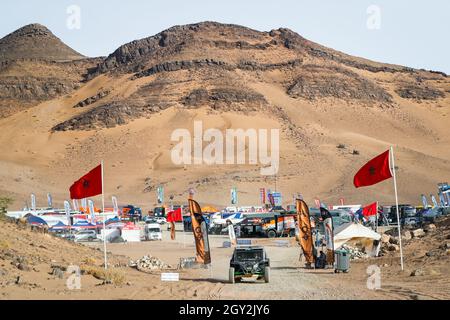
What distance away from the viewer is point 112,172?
10700cm

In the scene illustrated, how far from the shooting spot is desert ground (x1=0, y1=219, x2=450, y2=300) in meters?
18.3

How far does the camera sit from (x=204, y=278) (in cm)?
2462

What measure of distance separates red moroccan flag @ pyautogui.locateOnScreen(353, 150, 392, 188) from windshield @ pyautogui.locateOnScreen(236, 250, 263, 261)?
4.30 meters

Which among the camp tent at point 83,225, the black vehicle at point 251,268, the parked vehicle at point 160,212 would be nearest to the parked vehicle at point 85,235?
the camp tent at point 83,225

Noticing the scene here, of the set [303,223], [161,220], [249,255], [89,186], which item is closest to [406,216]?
[161,220]

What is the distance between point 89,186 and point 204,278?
15.9ft

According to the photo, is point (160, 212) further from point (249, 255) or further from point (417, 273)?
point (417, 273)

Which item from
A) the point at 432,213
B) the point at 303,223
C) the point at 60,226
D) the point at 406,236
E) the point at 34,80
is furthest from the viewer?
the point at 34,80

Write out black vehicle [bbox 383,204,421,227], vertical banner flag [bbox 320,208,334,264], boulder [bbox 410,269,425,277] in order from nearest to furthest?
1. boulder [bbox 410,269,425,277]
2. vertical banner flag [bbox 320,208,334,264]
3. black vehicle [bbox 383,204,421,227]

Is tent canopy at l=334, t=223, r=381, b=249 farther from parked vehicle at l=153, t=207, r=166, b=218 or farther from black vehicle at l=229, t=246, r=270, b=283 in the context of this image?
parked vehicle at l=153, t=207, r=166, b=218

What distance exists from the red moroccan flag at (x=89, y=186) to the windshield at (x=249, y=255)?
15.9ft

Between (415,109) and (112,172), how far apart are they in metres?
67.2

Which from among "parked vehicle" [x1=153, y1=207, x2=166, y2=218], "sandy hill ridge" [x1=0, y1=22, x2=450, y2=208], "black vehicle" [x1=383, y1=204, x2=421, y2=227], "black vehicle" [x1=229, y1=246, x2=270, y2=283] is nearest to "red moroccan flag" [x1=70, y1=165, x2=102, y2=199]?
"black vehicle" [x1=229, y1=246, x2=270, y2=283]
